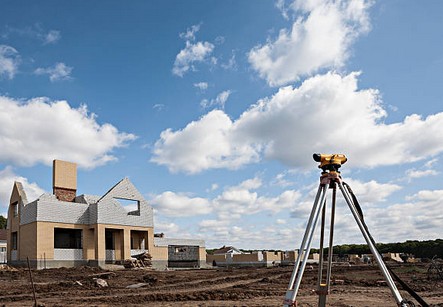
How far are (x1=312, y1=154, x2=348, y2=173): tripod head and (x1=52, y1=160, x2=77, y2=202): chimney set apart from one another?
37.6m

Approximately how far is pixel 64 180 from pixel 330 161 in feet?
126

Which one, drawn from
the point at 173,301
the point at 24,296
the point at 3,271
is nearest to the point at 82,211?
the point at 3,271

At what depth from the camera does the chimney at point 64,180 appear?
131ft

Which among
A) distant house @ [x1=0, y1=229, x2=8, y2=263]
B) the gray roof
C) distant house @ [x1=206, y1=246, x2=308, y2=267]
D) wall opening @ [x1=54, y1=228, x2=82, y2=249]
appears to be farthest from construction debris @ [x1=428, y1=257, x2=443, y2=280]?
distant house @ [x1=0, y1=229, x2=8, y2=263]

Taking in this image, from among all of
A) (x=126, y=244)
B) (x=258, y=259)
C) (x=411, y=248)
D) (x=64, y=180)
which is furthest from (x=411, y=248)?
(x=64, y=180)

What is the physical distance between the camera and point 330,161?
5.88 meters

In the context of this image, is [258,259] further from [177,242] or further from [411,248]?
[411,248]

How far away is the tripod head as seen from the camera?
5875 mm

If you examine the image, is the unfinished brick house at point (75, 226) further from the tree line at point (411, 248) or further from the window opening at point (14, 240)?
the tree line at point (411, 248)

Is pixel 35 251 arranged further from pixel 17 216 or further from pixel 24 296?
pixel 24 296

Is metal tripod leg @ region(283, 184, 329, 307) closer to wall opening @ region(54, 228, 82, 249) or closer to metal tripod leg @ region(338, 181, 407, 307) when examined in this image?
metal tripod leg @ region(338, 181, 407, 307)

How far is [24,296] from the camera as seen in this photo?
51.7 ft

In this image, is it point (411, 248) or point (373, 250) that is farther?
point (411, 248)

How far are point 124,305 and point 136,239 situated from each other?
33974 millimetres
